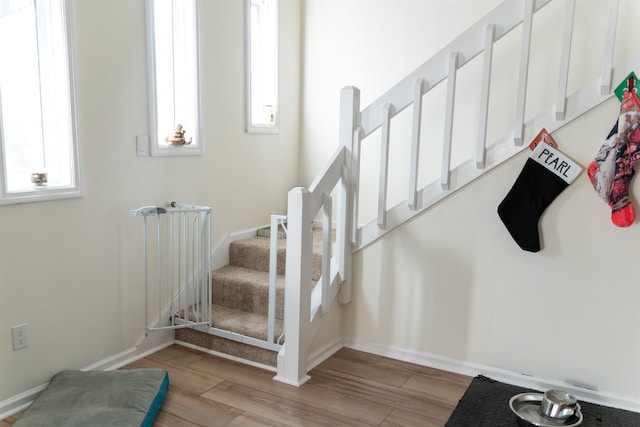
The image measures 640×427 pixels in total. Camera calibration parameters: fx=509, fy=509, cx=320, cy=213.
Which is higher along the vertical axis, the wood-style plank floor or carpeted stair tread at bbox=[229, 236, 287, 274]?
carpeted stair tread at bbox=[229, 236, 287, 274]

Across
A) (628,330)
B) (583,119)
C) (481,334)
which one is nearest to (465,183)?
(583,119)

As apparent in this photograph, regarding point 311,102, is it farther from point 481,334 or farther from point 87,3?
point 481,334

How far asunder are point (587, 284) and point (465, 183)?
76 cm

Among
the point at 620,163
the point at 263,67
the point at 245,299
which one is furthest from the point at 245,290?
→ the point at 620,163

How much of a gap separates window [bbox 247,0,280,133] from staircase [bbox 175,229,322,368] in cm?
92

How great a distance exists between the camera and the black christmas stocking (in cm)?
246

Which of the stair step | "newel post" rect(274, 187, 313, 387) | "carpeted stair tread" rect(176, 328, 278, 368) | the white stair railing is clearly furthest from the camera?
the stair step

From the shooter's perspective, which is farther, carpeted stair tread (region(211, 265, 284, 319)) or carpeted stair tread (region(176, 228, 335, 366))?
carpeted stair tread (region(211, 265, 284, 319))

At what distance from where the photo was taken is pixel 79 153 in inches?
101

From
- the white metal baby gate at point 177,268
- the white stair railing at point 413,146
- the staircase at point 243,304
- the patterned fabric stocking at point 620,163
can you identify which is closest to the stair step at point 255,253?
the staircase at point 243,304

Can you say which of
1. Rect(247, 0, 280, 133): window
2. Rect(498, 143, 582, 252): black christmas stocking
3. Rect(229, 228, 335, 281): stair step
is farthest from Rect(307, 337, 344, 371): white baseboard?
Rect(247, 0, 280, 133): window

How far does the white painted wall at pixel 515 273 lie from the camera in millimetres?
2428

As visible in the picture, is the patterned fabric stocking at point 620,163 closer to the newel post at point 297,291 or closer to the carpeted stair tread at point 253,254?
the newel post at point 297,291

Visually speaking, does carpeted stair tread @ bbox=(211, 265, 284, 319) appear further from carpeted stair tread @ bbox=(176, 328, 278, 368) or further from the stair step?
carpeted stair tread @ bbox=(176, 328, 278, 368)
